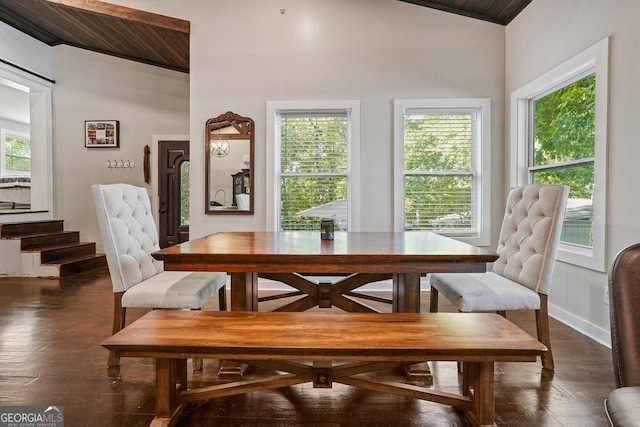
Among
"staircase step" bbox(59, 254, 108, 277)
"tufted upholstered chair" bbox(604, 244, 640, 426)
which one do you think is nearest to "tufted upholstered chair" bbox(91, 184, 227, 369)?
"tufted upholstered chair" bbox(604, 244, 640, 426)

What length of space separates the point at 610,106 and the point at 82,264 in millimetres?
6032

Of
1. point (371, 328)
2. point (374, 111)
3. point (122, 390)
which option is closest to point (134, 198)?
point (122, 390)

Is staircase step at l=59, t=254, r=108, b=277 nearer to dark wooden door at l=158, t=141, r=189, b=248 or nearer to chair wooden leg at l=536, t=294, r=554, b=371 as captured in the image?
dark wooden door at l=158, t=141, r=189, b=248

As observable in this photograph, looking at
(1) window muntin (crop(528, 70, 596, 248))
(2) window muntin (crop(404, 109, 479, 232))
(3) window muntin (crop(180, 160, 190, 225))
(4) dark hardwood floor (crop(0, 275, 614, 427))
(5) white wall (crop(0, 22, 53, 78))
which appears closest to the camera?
(4) dark hardwood floor (crop(0, 275, 614, 427))

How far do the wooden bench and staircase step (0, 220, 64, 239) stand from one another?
14.4ft

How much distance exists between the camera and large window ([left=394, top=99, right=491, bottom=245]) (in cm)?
386

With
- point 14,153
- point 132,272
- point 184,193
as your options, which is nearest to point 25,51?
point 184,193

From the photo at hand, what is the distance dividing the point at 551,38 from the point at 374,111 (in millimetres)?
1660

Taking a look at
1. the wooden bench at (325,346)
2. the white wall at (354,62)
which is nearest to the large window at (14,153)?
the white wall at (354,62)

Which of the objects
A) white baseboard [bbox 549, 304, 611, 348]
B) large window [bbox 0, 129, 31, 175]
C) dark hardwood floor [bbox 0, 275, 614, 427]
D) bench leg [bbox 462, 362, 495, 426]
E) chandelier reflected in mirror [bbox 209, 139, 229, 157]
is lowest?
dark hardwood floor [bbox 0, 275, 614, 427]

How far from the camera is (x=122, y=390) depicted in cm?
189

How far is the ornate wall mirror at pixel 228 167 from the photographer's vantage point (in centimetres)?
395

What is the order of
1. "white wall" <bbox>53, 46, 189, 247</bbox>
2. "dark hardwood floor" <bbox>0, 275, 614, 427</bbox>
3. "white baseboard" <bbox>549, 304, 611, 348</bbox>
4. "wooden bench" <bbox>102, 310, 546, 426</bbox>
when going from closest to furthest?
1. "wooden bench" <bbox>102, 310, 546, 426</bbox>
2. "dark hardwood floor" <bbox>0, 275, 614, 427</bbox>
3. "white baseboard" <bbox>549, 304, 611, 348</bbox>
4. "white wall" <bbox>53, 46, 189, 247</bbox>

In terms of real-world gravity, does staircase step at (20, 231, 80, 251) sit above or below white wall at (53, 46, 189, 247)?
below
